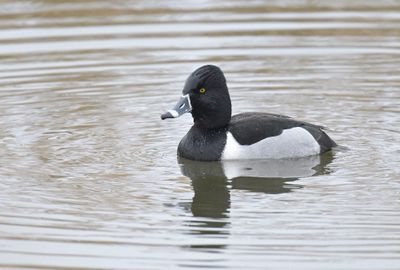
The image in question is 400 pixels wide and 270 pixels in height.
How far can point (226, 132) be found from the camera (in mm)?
12820

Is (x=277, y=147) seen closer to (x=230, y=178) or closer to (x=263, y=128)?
(x=263, y=128)

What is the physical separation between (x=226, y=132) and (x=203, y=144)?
286mm

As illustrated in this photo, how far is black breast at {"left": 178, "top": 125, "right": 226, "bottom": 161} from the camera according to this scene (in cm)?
1276

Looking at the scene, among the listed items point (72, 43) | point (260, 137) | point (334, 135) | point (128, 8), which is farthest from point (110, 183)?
point (128, 8)

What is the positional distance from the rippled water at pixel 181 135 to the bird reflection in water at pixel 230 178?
0.03m

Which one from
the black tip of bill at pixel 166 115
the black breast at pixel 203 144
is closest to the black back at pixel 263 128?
the black breast at pixel 203 144

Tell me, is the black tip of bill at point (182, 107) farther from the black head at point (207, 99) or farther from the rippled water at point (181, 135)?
the rippled water at point (181, 135)

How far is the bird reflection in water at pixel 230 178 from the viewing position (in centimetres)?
1072

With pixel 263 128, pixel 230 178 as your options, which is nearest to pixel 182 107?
pixel 263 128

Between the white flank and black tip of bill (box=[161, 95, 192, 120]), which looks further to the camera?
the white flank

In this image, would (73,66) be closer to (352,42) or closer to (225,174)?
(352,42)

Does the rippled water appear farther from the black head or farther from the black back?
the black head

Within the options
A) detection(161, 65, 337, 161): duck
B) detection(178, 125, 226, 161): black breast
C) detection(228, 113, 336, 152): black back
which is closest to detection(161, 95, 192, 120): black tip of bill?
detection(161, 65, 337, 161): duck

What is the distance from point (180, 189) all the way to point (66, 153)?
6.14 ft
